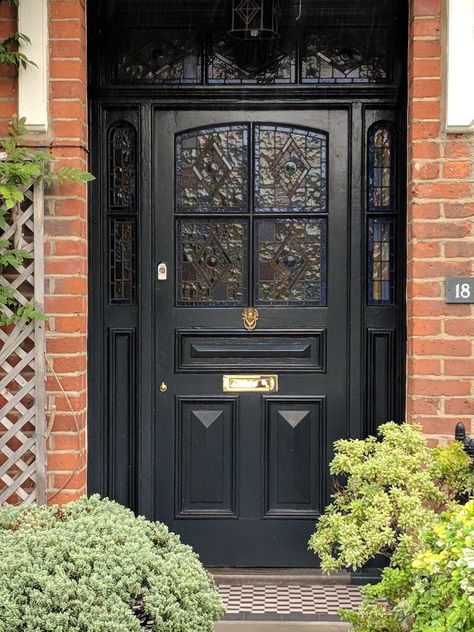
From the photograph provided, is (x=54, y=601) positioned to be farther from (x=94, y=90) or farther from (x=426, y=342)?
(x=94, y=90)

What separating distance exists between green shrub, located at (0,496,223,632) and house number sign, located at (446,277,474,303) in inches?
76.6

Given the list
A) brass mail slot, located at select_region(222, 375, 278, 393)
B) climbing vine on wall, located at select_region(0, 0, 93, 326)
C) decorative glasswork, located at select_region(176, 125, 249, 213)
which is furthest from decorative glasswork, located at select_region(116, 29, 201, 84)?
brass mail slot, located at select_region(222, 375, 278, 393)

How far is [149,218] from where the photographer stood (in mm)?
5645

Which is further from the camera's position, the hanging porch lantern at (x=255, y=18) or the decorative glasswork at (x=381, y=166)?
the decorative glasswork at (x=381, y=166)

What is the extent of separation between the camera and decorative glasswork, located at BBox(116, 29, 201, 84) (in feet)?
18.5

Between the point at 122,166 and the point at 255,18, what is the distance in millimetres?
1121

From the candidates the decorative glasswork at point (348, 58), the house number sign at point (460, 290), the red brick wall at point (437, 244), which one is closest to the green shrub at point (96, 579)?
the red brick wall at point (437, 244)

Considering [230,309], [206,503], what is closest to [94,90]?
[230,309]

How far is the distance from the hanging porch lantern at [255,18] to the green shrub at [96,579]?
8.90 ft

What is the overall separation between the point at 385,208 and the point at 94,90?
1.79 m

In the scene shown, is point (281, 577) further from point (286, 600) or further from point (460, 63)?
point (460, 63)

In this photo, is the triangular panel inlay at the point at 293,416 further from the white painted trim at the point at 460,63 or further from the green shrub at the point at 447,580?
the green shrub at the point at 447,580

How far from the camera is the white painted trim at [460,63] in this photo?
4.98 meters

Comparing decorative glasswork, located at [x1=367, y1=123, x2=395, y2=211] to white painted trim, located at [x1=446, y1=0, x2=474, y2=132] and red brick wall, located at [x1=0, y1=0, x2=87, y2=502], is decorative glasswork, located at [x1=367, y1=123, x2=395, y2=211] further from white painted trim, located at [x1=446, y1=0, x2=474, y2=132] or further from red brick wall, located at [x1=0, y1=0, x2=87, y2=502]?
red brick wall, located at [x1=0, y1=0, x2=87, y2=502]
